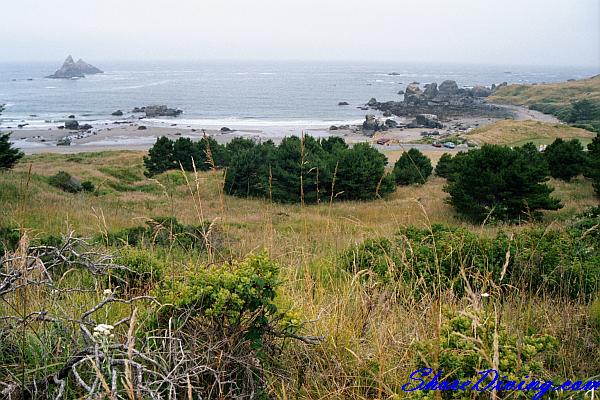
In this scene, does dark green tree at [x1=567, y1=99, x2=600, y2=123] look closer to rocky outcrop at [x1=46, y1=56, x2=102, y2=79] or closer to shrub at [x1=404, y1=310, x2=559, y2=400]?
shrub at [x1=404, y1=310, x2=559, y2=400]

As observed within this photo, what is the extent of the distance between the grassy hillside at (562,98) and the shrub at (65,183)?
73121 millimetres

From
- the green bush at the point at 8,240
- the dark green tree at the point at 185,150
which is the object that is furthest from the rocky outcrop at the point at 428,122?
the green bush at the point at 8,240

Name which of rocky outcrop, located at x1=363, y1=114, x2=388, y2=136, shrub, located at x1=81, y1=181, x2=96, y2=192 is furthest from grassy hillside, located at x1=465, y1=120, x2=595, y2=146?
shrub, located at x1=81, y1=181, x2=96, y2=192

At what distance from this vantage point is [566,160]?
89.9 feet

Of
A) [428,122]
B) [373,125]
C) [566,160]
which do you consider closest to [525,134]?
[373,125]

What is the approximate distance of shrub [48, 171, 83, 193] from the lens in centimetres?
2317

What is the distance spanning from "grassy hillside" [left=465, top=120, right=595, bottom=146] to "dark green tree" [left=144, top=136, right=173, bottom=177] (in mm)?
32620

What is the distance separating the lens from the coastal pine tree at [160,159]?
34.0 m

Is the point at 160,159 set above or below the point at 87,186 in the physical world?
above

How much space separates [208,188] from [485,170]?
47.8 ft

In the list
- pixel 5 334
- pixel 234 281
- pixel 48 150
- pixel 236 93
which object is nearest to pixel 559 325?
pixel 234 281

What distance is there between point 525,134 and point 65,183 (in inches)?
1959

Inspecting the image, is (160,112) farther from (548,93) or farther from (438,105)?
(548,93)

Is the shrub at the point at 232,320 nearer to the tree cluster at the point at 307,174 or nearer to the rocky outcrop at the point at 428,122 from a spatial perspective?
the tree cluster at the point at 307,174
